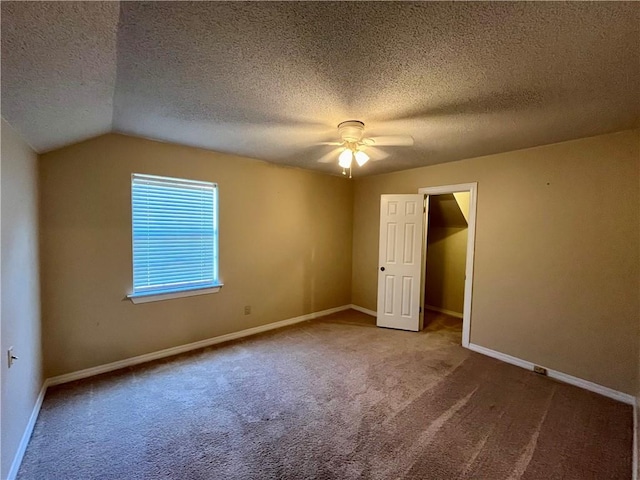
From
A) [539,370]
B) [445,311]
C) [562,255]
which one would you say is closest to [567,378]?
[539,370]

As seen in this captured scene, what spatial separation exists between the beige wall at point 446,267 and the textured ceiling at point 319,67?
2.62 meters

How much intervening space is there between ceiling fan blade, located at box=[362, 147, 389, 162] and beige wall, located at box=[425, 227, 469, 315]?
89.9 inches

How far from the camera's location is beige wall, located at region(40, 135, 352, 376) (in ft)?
8.62

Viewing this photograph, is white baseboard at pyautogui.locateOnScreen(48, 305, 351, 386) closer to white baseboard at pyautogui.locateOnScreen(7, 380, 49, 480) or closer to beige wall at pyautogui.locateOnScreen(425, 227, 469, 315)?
white baseboard at pyautogui.locateOnScreen(7, 380, 49, 480)

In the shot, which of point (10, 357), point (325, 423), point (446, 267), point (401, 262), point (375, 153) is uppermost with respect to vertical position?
point (375, 153)

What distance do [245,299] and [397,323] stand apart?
7.26 feet

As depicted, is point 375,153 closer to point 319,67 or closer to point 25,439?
point 319,67

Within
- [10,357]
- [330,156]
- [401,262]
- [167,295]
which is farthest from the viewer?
[401,262]

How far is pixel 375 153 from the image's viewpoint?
331 cm

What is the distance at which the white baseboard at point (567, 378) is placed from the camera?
2.55 metres

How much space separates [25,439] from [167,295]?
59.0 inches

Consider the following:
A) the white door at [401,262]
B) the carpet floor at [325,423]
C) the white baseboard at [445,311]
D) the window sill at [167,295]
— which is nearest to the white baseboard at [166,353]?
the carpet floor at [325,423]

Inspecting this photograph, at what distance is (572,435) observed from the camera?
210cm

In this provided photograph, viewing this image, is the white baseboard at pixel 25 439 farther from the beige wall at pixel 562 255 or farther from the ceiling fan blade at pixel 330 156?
the beige wall at pixel 562 255
